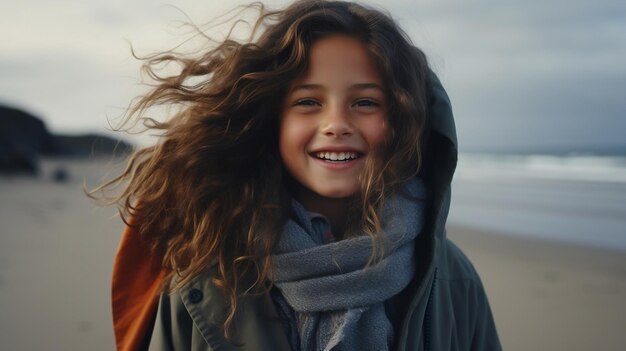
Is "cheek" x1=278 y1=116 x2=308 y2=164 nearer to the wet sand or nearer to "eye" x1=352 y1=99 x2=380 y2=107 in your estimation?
"eye" x1=352 y1=99 x2=380 y2=107

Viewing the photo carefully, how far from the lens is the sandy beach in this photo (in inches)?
168

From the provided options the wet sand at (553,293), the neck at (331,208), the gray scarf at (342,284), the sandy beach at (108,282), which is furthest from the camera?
the wet sand at (553,293)

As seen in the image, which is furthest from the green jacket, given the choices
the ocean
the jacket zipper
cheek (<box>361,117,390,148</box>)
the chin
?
the ocean

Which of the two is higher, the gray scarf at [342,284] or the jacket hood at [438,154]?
the jacket hood at [438,154]

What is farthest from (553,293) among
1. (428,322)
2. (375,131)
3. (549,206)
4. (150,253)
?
(549,206)

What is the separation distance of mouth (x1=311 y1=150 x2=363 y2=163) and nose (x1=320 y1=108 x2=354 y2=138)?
0.07 metres

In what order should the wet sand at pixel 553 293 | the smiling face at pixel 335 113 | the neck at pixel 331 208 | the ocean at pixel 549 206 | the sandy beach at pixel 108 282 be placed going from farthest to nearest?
the ocean at pixel 549 206 → the wet sand at pixel 553 293 → the sandy beach at pixel 108 282 → the neck at pixel 331 208 → the smiling face at pixel 335 113

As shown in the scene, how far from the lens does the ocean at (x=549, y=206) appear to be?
7.82 m

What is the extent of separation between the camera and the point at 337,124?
1.96 m

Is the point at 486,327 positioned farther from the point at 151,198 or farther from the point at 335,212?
the point at 151,198

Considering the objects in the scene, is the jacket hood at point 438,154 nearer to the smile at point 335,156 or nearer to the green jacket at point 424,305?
the green jacket at point 424,305

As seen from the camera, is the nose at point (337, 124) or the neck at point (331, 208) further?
the neck at point (331, 208)

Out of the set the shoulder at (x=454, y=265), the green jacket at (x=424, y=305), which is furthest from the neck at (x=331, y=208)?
the shoulder at (x=454, y=265)

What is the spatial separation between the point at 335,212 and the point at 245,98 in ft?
1.66
